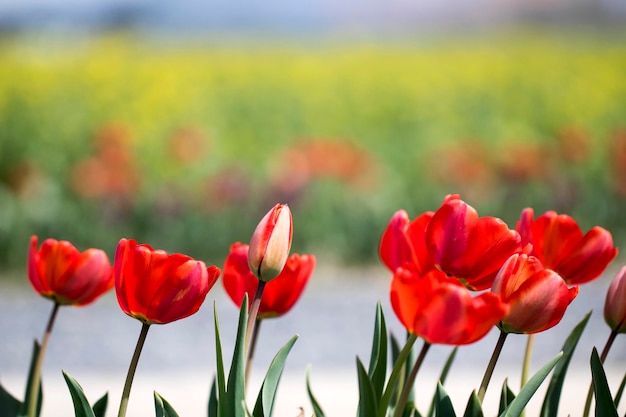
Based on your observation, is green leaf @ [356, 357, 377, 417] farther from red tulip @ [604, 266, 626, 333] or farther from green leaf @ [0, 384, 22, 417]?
green leaf @ [0, 384, 22, 417]

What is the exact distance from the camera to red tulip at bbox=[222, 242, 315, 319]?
94cm

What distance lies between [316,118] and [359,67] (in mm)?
2078

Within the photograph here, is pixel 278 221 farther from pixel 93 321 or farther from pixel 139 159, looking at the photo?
pixel 139 159

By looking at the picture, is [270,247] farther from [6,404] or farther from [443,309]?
[6,404]

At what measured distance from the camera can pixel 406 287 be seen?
70 centimetres

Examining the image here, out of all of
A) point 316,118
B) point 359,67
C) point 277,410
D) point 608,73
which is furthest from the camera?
point 359,67

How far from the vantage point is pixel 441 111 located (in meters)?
6.54

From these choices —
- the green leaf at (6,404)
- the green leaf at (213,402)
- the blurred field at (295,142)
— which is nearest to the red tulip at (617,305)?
the green leaf at (213,402)

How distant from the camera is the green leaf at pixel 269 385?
0.82 metres

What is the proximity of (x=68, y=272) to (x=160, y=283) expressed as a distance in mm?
209

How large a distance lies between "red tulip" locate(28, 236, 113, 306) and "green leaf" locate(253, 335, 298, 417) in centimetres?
27

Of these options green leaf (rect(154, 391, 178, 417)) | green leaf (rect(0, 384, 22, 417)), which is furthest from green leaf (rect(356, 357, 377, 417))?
green leaf (rect(0, 384, 22, 417))

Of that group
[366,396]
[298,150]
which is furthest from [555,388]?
[298,150]

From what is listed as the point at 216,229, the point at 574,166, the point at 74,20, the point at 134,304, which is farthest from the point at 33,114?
the point at 74,20
